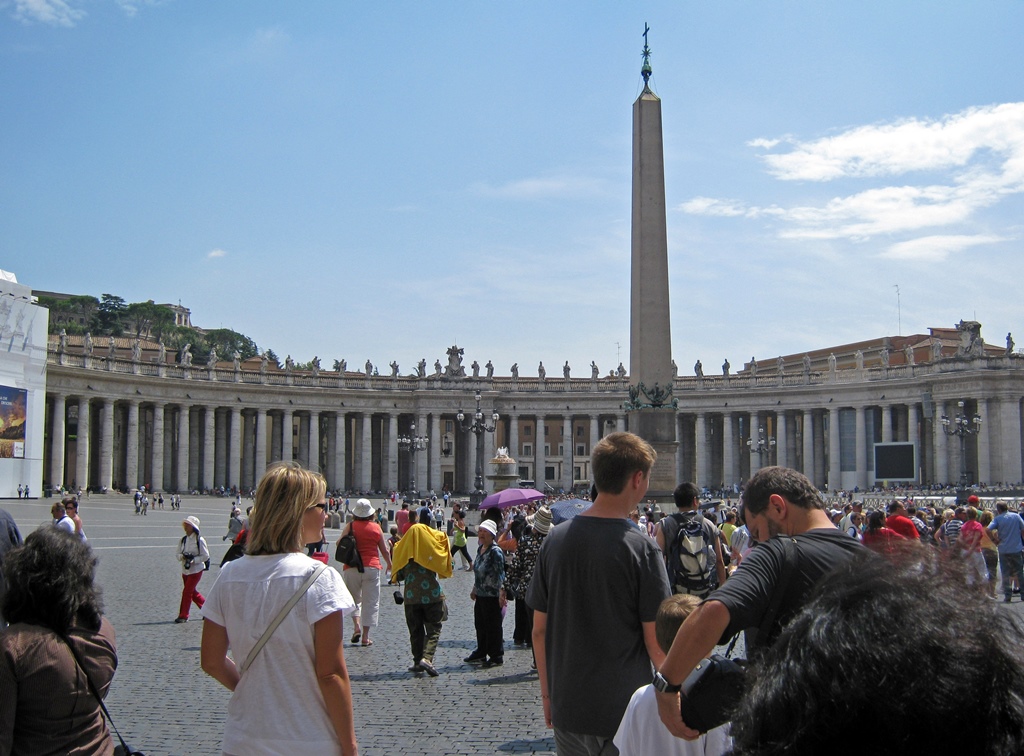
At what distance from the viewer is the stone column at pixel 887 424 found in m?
63.5

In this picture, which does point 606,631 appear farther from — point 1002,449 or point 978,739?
point 1002,449

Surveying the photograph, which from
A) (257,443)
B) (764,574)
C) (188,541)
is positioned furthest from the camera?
(257,443)

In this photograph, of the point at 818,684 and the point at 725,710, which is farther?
the point at 725,710

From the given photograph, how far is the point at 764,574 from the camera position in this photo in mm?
3377

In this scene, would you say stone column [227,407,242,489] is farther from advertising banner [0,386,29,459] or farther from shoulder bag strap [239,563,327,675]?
shoulder bag strap [239,563,327,675]

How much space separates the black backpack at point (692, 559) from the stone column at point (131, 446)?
59.3 meters

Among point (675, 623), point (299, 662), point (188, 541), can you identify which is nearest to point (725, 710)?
point (675, 623)

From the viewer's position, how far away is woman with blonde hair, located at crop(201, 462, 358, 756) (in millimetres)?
3938

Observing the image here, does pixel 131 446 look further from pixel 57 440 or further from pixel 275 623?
pixel 275 623

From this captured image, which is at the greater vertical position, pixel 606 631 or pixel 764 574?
pixel 764 574

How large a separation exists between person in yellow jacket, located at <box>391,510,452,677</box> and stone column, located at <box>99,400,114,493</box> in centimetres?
5473

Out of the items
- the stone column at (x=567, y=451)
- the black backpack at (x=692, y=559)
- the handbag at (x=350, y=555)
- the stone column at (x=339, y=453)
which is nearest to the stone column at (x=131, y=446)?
the stone column at (x=339, y=453)

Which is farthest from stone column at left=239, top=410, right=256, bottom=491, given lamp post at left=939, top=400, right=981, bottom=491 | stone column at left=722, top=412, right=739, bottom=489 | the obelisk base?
the obelisk base

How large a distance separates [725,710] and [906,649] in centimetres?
Answer: 129
